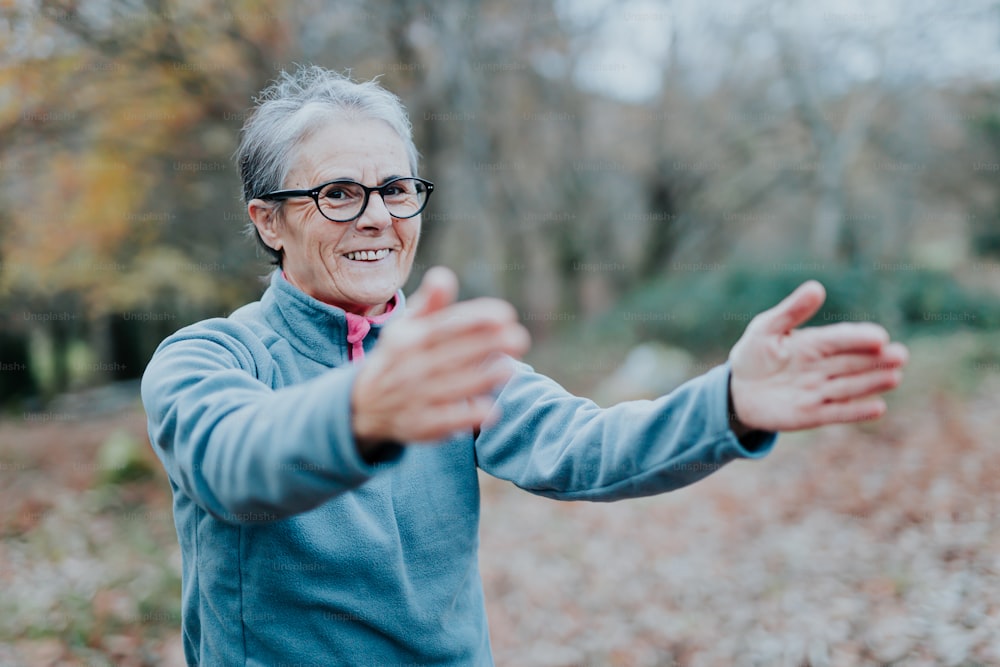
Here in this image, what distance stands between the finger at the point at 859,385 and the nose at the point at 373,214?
40.5 inches

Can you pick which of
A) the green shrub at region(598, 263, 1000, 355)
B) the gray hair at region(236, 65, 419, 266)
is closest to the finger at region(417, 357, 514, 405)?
the gray hair at region(236, 65, 419, 266)

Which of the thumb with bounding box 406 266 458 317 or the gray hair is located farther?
the gray hair

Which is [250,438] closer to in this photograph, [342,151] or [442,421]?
[442,421]

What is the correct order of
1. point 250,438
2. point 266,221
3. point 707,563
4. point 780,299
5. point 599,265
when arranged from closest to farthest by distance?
point 250,438
point 266,221
point 707,563
point 780,299
point 599,265

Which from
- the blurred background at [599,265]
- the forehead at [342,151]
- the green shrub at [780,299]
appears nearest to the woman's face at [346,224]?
the forehead at [342,151]

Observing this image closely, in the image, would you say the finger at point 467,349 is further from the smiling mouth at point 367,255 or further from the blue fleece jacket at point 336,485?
the smiling mouth at point 367,255

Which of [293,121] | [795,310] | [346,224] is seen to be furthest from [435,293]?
[293,121]

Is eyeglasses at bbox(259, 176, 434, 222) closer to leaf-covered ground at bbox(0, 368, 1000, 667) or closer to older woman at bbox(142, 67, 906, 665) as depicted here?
older woman at bbox(142, 67, 906, 665)

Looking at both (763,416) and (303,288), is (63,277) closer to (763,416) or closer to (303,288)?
(303,288)

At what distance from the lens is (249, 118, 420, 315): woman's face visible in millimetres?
1652

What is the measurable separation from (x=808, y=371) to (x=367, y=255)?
102 cm

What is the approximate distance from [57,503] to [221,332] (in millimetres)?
6406

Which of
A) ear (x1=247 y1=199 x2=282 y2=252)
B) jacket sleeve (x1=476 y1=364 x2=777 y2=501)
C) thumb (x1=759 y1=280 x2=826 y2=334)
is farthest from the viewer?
ear (x1=247 y1=199 x2=282 y2=252)

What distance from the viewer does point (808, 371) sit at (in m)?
1.16
